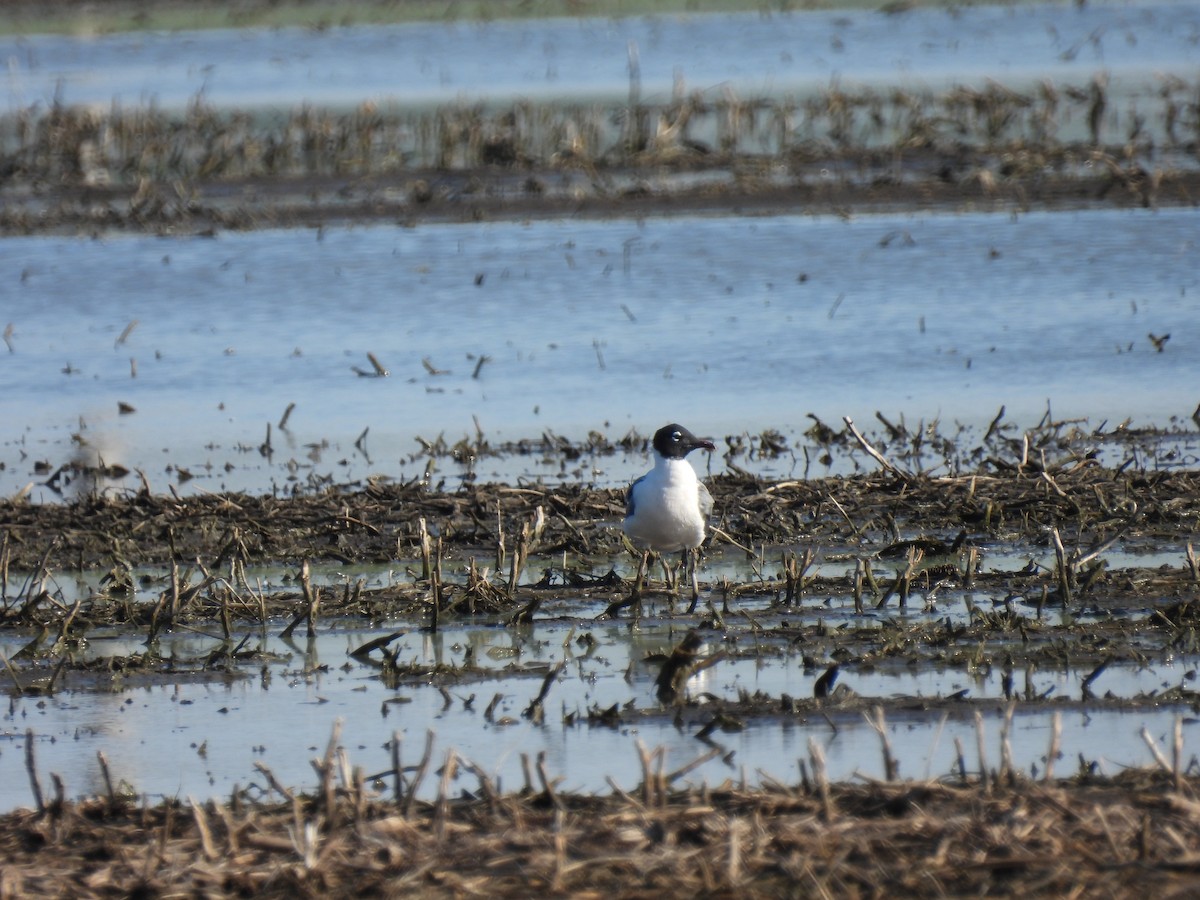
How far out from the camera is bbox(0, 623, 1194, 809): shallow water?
6.55 m

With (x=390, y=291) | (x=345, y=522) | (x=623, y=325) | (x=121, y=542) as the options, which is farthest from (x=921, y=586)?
(x=390, y=291)

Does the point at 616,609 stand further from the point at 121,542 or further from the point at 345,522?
the point at 121,542

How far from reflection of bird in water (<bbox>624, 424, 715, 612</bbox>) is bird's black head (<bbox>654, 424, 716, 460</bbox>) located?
11cm

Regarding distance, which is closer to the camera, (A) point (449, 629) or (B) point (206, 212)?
(A) point (449, 629)

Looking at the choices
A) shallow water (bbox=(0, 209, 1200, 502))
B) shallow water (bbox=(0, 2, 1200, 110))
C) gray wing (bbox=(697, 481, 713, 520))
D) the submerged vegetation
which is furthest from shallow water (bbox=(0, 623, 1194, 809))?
shallow water (bbox=(0, 2, 1200, 110))

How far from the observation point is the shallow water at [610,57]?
32.6m

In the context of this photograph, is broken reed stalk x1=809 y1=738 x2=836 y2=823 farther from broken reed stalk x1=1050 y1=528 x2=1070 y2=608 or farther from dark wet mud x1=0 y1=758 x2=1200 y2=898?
broken reed stalk x1=1050 y1=528 x2=1070 y2=608

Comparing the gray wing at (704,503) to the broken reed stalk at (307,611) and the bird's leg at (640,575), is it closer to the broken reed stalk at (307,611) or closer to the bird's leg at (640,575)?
the bird's leg at (640,575)

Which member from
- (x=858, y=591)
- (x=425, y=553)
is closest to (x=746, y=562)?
(x=858, y=591)

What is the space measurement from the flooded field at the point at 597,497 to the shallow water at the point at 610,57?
500cm

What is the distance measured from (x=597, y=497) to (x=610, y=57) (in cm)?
2946

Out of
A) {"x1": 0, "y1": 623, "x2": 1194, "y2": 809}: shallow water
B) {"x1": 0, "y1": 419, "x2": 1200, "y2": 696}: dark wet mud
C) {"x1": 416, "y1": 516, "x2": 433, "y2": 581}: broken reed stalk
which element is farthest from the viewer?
{"x1": 416, "y1": 516, "x2": 433, "y2": 581}: broken reed stalk

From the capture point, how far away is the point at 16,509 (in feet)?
35.6

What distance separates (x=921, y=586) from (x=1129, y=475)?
2.20m
